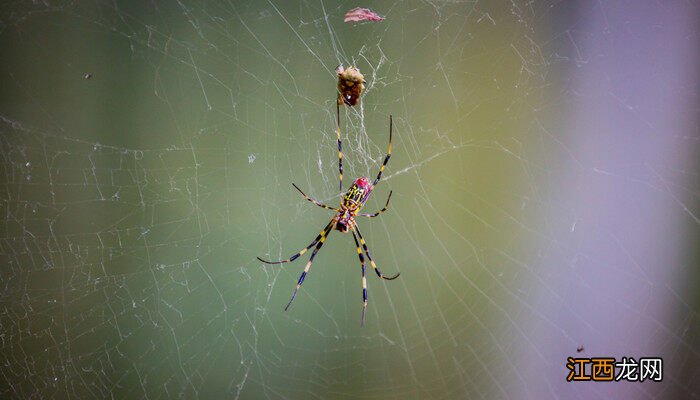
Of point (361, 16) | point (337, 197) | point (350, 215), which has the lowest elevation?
point (350, 215)

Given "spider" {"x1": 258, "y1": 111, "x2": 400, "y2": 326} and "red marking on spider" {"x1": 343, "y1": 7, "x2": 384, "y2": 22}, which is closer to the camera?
"spider" {"x1": 258, "y1": 111, "x2": 400, "y2": 326}

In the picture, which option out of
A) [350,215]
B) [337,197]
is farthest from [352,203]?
[337,197]

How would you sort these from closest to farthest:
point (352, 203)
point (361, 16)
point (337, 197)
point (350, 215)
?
point (352, 203)
point (350, 215)
point (361, 16)
point (337, 197)

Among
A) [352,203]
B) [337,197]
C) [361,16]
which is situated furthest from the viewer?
[337,197]

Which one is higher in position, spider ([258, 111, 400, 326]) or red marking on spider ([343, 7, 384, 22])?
red marking on spider ([343, 7, 384, 22])

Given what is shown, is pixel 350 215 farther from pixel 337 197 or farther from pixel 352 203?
pixel 337 197

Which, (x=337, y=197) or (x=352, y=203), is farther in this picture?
(x=337, y=197)

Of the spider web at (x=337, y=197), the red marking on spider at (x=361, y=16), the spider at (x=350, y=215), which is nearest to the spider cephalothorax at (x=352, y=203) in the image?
the spider at (x=350, y=215)

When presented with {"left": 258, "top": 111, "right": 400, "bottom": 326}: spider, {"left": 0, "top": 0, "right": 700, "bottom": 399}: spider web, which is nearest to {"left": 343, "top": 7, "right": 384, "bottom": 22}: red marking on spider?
{"left": 0, "top": 0, "right": 700, "bottom": 399}: spider web

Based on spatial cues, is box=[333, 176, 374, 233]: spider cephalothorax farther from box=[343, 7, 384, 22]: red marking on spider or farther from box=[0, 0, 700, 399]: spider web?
box=[343, 7, 384, 22]: red marking on spider
